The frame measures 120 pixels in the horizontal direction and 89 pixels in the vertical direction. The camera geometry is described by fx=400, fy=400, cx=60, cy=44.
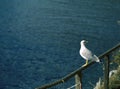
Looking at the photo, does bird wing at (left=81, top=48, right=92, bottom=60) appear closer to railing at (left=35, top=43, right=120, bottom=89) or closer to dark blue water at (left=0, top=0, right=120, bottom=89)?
railing at (left=35, top=43, right=120, bottom=89)

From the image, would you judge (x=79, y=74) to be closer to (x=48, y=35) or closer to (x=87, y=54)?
(x=87, y=54)

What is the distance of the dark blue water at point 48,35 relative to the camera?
25516 millimetres

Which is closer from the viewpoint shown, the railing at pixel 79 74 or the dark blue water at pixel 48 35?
the railing at pixel 79 74

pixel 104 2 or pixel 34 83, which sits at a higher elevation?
pixel 104 2

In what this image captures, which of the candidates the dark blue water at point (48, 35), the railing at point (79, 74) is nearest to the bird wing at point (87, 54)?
the railing at point (79, 74)

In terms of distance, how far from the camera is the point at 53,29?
38.0 metres

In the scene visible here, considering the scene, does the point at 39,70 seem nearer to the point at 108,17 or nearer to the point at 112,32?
the point at 112,32

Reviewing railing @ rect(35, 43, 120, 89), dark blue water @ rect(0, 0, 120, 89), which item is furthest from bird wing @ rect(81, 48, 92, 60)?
dark blue water @ rect(0, 0, 120, 89)

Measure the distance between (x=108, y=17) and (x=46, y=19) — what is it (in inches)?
282

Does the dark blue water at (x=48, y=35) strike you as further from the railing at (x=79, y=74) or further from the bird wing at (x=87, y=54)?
the railing at (x=79, y=74)

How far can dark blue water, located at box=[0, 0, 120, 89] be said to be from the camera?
2552 centimetres

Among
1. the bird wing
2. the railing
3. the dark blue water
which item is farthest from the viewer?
the dark blue water

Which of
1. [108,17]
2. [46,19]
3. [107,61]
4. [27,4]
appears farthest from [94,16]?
[107,61]

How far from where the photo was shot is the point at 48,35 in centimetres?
3569
